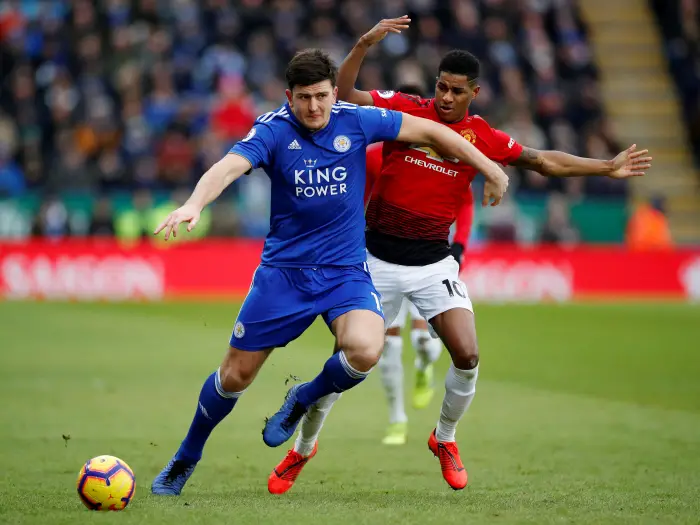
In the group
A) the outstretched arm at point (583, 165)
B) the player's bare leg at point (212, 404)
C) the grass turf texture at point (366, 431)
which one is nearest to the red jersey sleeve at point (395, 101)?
the outstretched arm at point (583, 165)

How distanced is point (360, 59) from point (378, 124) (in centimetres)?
78

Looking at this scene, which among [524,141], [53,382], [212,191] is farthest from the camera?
[524,141]

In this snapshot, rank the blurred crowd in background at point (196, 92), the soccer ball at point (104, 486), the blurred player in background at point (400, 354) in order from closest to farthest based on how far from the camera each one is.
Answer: the soccer ball at point (104, 486), the blurred player in background at point (400, 354), the blurred crowd in background at point (196, 92)

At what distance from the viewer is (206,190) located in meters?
6.37

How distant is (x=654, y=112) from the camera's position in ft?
101

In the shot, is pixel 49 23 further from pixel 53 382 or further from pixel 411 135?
pixel 411 135

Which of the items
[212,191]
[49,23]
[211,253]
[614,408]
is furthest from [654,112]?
[212,191]

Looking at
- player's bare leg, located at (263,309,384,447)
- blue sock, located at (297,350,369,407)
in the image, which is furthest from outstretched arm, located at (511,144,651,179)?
blue sock, located at (297,350,369,407)

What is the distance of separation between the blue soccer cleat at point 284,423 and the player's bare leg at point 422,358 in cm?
374

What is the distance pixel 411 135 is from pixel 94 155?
17789mm

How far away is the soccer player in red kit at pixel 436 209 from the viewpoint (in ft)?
24.9

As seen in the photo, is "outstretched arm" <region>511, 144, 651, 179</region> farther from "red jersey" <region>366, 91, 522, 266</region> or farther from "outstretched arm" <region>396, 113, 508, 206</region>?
"outstretched arm" <region>396, 113, 508, 206</region>

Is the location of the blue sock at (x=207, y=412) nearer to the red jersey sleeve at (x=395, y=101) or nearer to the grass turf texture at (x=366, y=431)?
the grass turf texture at (x=366, y=431)

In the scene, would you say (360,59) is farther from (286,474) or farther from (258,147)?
(286,474)
